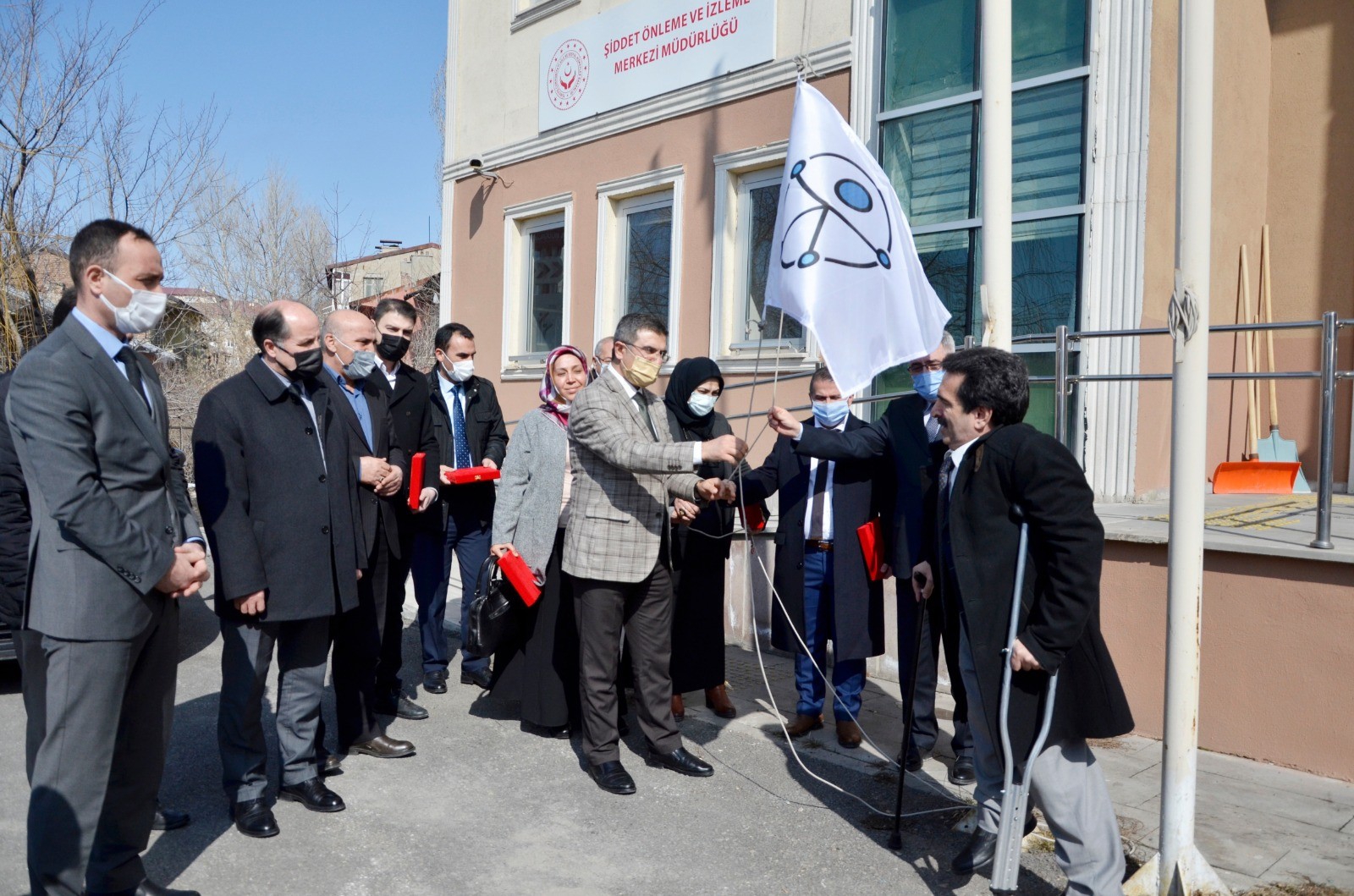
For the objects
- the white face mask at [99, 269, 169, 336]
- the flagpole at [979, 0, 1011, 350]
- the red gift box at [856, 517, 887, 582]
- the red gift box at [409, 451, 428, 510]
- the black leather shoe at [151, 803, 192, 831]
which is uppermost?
the flagpole at [979, 0, 1011, 350]

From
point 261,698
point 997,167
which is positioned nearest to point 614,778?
point 261,698

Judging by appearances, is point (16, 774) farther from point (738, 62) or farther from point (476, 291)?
point (476, 291)

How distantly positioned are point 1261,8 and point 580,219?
6.27 meters

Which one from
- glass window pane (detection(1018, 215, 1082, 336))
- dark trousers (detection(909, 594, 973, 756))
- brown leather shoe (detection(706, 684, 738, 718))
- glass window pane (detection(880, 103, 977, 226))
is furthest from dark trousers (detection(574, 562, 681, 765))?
glass window pane (detection(880, 103, 977, 226))

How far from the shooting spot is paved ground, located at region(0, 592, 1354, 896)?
3752mm

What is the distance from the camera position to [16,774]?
4629 millimetres

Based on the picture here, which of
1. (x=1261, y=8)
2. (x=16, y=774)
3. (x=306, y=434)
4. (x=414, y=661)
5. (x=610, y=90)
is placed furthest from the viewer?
(x=610, y=90)

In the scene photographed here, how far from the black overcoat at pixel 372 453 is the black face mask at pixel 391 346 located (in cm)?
38

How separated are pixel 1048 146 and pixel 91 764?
668 centimetres

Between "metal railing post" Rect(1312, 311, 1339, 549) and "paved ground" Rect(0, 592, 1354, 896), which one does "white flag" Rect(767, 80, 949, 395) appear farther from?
"metal railing post" Rect(1312, 311, 1339, 549)

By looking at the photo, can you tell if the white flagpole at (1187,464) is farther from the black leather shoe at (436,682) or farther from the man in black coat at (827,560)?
the black leather shoe at (436,682)

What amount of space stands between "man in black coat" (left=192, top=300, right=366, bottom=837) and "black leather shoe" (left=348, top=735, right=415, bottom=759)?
582 mm

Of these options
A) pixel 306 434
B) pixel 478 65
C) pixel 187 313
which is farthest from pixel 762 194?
pixel 187 313

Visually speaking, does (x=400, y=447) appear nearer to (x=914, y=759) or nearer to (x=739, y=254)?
(x=914, y=759)
